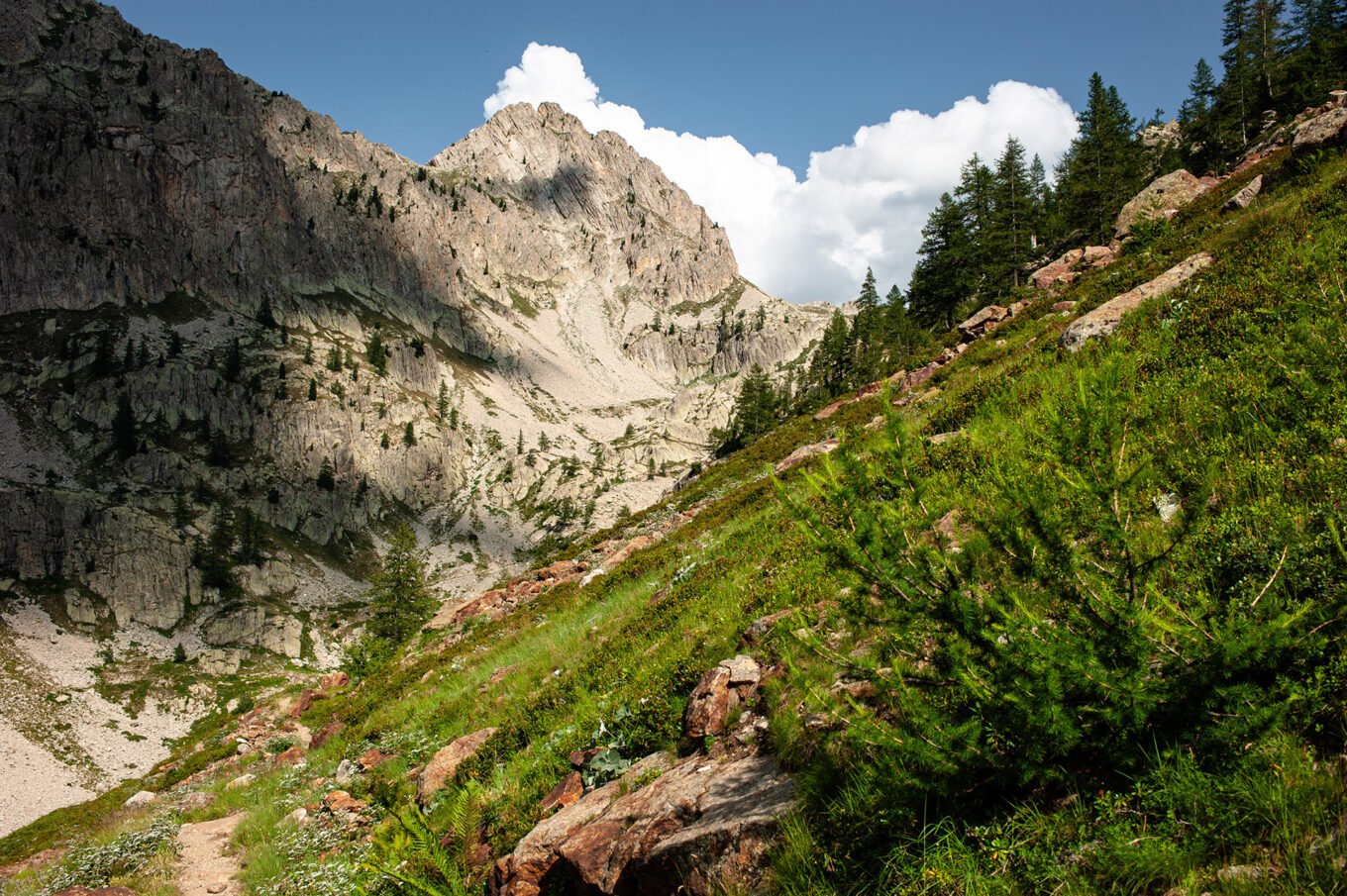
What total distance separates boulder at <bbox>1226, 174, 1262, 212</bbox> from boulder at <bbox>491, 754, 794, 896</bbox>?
27.0 metres

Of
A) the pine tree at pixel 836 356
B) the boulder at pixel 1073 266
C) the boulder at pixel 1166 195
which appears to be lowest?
the boulder at pixel 1073 266

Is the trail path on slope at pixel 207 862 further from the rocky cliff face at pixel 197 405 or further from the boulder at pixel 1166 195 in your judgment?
the rocky cliff face at pixel 197 405

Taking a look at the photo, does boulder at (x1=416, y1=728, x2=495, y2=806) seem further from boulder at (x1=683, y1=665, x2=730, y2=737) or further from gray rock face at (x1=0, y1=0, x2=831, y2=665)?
gray rock face at (x1=0, y1=0, x2=831, y2=665)

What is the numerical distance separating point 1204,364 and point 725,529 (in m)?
12.0

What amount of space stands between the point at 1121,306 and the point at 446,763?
16559mm

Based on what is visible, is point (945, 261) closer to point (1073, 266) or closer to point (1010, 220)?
point (1010, 220)

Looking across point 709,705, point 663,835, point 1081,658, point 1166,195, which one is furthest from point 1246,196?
point 663,835

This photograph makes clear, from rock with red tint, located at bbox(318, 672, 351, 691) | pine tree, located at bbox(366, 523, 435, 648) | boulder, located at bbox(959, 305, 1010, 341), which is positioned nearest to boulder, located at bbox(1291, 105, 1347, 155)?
boulder, located at bbox(959, 305, 1010, 341)

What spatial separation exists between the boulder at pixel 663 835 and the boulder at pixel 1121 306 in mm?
11572

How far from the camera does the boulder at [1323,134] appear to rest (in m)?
20.3

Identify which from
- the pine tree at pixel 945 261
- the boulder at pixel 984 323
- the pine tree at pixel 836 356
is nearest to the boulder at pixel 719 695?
the boulder at pixel 984 323

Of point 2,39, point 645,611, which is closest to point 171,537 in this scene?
point 645,611

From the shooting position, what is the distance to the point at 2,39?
581 feet

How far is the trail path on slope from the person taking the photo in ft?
31.2
